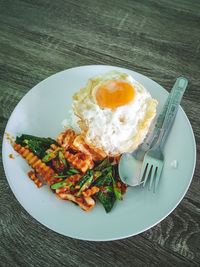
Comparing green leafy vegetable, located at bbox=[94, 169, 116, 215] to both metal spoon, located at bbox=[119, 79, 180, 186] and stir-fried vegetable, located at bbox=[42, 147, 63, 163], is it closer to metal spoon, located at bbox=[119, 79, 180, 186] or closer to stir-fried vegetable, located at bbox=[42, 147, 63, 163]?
metal spoon, located at bbox=[119, 79, 180, 186]

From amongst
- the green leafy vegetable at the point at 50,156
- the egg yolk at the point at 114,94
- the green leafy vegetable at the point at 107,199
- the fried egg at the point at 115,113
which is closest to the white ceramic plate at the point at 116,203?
the green leafy vegetable at the point at 107,199

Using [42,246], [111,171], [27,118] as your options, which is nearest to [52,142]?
[27,118]

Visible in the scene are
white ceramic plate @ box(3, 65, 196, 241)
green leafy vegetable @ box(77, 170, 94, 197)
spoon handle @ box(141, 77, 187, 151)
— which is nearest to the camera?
white ceramic plate @ box(3, 65, 196, 241)

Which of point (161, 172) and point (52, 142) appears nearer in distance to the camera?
point (161, 172)

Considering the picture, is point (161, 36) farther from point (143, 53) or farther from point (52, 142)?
point (52, 142)

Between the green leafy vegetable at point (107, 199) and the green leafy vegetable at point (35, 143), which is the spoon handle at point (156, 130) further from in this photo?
the green leafy vegetable at point (35, 143)

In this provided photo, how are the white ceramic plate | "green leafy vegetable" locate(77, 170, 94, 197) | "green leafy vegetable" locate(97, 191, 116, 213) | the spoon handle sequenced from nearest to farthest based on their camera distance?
the white ceramic plate < "green leafy vegetable" locate(97, 191, 116, 213) < "green leafy vegetable" locate(77, 170, 94, 197) < the spoon handle

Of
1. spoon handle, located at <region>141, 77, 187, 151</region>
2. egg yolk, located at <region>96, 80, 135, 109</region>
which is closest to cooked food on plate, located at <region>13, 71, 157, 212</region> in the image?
egg yolk, located at <region>96, 80, 135, 109</region>
